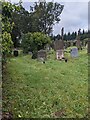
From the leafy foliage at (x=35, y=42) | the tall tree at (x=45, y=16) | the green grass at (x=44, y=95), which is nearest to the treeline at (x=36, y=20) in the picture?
the tall tree at (x=45, y=16)

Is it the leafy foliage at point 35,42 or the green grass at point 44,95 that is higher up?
the leafy foliage at point 35,42

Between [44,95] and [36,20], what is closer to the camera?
[44,95]

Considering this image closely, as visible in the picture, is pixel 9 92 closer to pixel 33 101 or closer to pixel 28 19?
pixel 33 101

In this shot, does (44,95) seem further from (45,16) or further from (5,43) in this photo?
(45,16)

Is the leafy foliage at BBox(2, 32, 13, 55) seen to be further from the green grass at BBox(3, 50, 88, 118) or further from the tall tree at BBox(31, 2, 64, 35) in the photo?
the tall tree at BBox(31, 2, 64, 35)

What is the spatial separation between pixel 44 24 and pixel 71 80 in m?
28.9

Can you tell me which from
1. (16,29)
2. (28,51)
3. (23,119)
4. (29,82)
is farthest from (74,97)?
(16,29)

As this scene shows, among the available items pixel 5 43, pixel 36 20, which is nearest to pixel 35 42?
pixel 36 20

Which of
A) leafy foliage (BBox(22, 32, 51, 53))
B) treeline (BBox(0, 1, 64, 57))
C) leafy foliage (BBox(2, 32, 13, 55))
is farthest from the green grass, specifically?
treeline (BBox(0, 1, 64, 57))

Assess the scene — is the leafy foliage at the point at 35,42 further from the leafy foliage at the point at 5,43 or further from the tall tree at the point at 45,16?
the leafy foliage at the point at 5,43

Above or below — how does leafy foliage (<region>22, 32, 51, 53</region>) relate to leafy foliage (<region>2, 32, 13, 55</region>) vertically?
above

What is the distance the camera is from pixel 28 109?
6926mm

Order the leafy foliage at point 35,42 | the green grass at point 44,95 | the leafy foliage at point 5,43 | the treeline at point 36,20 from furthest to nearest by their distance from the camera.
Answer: the treeline at point 36,20, the leafy foliage at point 35,42, the leafy foliage at point 5,43, the green grass at point 44,95

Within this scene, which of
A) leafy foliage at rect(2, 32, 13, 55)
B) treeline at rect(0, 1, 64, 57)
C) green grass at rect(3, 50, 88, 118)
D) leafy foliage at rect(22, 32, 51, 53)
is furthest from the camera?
treeline at rect(0, 1, 64, 57)
